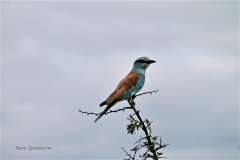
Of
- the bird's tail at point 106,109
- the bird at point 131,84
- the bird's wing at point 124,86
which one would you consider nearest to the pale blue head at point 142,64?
the bird at point 131,84

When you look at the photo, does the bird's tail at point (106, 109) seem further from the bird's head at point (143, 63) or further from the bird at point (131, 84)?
the bird's head at point (143, 63)

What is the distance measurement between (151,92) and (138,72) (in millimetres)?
1750

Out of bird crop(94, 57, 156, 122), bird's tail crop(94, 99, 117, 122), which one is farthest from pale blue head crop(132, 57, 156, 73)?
bird's tail crop(94, 99, 117, 122)

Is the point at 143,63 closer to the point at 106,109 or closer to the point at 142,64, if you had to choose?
the point at 142,64

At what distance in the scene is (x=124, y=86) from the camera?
8.51 m

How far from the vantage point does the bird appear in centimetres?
812

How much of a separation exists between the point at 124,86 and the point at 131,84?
0.26 meters

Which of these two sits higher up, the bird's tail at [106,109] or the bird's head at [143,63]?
the bird's head at [143,63]

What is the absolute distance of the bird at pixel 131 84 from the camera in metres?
8.12

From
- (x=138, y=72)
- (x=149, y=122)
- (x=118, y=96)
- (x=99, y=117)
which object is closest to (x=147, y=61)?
(x=138, y=72)

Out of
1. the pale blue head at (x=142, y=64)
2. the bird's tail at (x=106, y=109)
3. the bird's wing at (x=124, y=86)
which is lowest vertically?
the bird's tail at (x=106, y=109)

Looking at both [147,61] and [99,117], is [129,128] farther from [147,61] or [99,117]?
[147,61]

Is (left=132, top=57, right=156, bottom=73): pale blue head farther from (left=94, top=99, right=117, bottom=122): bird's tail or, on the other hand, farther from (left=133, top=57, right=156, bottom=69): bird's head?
(left=94, top=99, right=117, bottom=122): bird's tail

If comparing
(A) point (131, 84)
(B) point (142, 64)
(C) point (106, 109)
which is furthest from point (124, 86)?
(B) point (142, 64)
